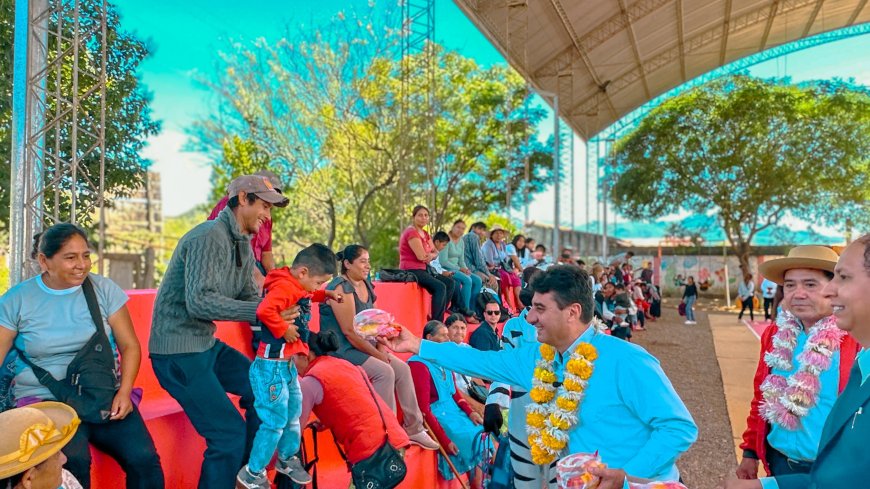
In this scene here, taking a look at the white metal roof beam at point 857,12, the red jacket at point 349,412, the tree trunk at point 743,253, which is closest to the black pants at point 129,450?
the red jacket at point 349,412

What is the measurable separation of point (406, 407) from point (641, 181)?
2984 centimetres

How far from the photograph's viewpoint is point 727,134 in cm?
2956

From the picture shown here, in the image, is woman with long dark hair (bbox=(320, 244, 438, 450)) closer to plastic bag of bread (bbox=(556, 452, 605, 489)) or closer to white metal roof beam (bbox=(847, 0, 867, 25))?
plastic bag of bread (bbox=(556, 452, 605, 489))

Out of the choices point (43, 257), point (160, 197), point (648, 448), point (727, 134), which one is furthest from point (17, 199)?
point (727, 134)

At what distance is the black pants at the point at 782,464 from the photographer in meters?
2.60

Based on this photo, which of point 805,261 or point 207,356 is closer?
point 805,261

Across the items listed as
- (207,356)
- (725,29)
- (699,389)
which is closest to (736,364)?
(699,389)

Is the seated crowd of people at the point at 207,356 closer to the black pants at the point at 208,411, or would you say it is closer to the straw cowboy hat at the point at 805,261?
the black pants at the point at 208,411

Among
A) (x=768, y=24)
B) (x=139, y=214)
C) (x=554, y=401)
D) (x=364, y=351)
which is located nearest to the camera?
(x=554, y=401)

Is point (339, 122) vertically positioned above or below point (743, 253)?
above

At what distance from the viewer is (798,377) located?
2641 mm

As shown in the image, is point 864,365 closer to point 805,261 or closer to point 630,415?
point 630,415

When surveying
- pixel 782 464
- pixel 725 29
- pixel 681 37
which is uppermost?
pixel 725 29

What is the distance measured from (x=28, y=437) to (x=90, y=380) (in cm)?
72
